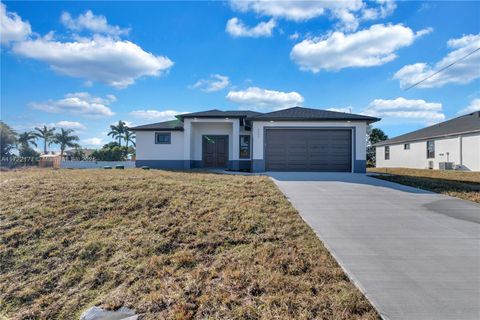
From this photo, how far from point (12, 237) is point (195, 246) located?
377cm

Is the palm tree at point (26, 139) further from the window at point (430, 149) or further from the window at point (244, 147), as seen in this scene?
the window at point (430, 149)

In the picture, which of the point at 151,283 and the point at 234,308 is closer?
the point at 234,308

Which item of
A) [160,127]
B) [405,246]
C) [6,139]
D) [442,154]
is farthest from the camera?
[6,139]

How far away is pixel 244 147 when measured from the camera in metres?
16.7

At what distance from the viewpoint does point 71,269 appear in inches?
158

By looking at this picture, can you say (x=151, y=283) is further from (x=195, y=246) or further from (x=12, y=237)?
(x=12, y=237)

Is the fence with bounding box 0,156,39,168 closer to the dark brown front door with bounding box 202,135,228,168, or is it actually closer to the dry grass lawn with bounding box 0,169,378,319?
the dark brown front door with bounding box 202,135,228,168

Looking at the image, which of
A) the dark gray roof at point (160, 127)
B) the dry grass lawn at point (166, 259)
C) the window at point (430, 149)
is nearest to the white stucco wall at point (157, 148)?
the dark gray roof at point (160, 127)

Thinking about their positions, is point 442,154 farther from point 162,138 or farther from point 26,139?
point 26,139

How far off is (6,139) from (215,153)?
112 feet

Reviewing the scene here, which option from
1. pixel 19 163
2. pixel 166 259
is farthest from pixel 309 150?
pixel 19 163

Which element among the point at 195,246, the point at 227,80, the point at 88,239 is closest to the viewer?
the point at 195,246

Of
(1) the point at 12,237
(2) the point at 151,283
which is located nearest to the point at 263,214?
(2) the point at 151,283

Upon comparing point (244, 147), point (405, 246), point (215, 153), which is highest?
point (244, 147)
